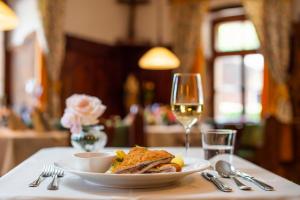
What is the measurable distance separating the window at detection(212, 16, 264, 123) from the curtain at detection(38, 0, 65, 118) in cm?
269

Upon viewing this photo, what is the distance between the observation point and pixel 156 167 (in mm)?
1122

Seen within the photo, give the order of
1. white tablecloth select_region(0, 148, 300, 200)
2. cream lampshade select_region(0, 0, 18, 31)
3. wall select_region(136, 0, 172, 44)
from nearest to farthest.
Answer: white tablecloth select_region(0, 148, 300, 200)
cream lampshade select_region(0, 0, 18, 31)
wall select_region(136, 0, 172, 44)

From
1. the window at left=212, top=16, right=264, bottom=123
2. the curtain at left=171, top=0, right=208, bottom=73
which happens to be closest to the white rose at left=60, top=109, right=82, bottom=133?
the window at left=212, top=16, right=264, bottom=123

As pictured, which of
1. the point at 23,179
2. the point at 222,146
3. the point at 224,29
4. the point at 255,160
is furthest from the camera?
the point at 224,29

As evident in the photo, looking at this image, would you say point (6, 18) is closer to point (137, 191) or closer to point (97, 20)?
point (137, 191)

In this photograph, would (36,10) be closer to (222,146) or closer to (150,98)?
(150,98)

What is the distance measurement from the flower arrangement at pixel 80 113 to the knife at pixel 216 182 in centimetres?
62

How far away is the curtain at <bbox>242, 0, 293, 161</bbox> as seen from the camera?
6.48 metres

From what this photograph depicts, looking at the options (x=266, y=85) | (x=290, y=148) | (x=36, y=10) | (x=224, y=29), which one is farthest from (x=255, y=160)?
(x=36, y=10)

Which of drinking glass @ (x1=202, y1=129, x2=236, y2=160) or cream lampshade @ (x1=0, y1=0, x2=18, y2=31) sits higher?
cream lampshade @ (x1=0, y1=0, x2=18, y2=31)

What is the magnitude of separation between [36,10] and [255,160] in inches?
152

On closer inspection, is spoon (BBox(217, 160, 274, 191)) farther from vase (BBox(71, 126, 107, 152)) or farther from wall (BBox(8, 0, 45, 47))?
wall (BBox(8, 0, 45, 47))

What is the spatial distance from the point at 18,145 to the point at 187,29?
4.46 meters

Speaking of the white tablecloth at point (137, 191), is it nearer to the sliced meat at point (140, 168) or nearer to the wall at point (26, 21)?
the sliced meat at point (140, 168)
